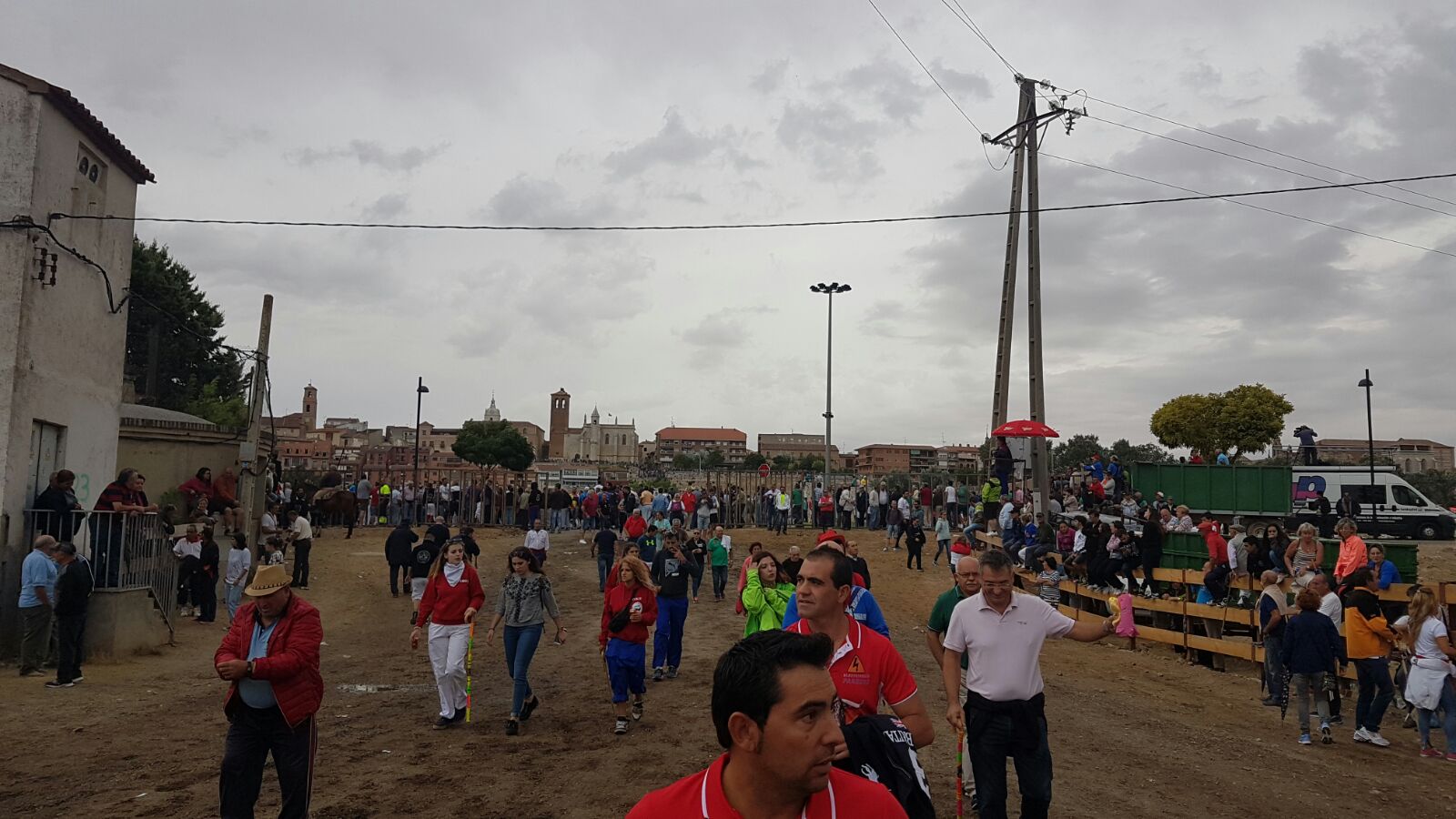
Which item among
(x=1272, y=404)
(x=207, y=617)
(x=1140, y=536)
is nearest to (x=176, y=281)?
(x=207, y=617)

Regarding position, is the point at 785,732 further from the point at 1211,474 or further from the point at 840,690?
the point at 1211,474

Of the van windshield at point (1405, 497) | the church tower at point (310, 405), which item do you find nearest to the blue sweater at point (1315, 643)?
the van windshield at point (1405, 497)

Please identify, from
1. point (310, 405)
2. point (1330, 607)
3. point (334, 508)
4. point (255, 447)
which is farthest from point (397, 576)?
point (310, 405)

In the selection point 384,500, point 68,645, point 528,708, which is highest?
point 384,500

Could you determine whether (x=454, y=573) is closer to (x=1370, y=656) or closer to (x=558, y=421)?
(x=1370, y=656)

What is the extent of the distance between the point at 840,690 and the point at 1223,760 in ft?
23.2

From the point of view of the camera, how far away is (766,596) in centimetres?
826

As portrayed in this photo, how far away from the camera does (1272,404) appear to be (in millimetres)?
49438

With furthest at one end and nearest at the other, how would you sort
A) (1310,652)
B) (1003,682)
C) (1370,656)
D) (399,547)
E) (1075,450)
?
(1075,450) < (399,547) < (1370,656) < (1310,652) < (1003,682)

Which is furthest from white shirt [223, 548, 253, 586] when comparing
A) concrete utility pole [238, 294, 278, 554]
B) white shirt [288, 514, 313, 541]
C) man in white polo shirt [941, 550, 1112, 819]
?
man in white polo shirt [941, 550, 1112, 819]

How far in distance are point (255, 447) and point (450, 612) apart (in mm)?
16128

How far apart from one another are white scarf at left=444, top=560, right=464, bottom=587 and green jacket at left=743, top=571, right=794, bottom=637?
2844 millimetres

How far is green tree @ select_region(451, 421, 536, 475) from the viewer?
253 feet

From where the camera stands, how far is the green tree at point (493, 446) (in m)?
77.1
